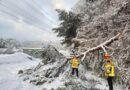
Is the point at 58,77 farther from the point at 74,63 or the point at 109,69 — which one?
the point at 109,69

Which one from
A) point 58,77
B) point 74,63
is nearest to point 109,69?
point 74,63

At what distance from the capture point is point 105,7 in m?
17.8

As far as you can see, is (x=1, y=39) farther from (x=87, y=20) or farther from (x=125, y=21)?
(x=125, y=21)

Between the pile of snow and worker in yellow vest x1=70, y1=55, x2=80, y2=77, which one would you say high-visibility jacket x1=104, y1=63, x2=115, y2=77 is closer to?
the pile of snow

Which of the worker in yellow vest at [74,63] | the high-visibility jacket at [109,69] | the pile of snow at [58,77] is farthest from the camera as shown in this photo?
the worker in yellow vest at [74,63]

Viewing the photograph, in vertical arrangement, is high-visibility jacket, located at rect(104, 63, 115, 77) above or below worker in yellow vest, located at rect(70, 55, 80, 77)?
below

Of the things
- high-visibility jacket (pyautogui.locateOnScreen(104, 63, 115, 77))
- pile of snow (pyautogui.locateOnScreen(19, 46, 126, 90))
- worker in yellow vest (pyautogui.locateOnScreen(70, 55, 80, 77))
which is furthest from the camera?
worker in yellow vest (pyautogui.locateOnScreen(70, 55, 80, 77))

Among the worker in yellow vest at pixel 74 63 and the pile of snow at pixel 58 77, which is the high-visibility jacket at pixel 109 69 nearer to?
the pile of snow at pixel 58 77

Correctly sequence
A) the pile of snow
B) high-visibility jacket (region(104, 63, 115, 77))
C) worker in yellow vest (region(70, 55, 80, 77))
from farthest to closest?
worker in yellow vest (region(70, 55, 80, 77))
the pile of snow
high-visibility jacket (region(104, 63, 115, 77))

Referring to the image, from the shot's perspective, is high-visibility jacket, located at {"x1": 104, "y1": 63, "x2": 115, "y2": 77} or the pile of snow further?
the pile of snow

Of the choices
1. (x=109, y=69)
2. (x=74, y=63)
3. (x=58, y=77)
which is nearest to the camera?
(x=109, y=69)

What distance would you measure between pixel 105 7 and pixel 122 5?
8.91ft

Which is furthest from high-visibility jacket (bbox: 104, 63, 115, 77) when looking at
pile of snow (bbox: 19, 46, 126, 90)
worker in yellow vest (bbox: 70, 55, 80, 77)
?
worker in yellow vest (bbox: 70, 55, 80, 77)

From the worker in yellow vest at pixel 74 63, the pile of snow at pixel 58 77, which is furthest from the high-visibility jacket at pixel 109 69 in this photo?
the worker in yellow vest at pixel 74 63
